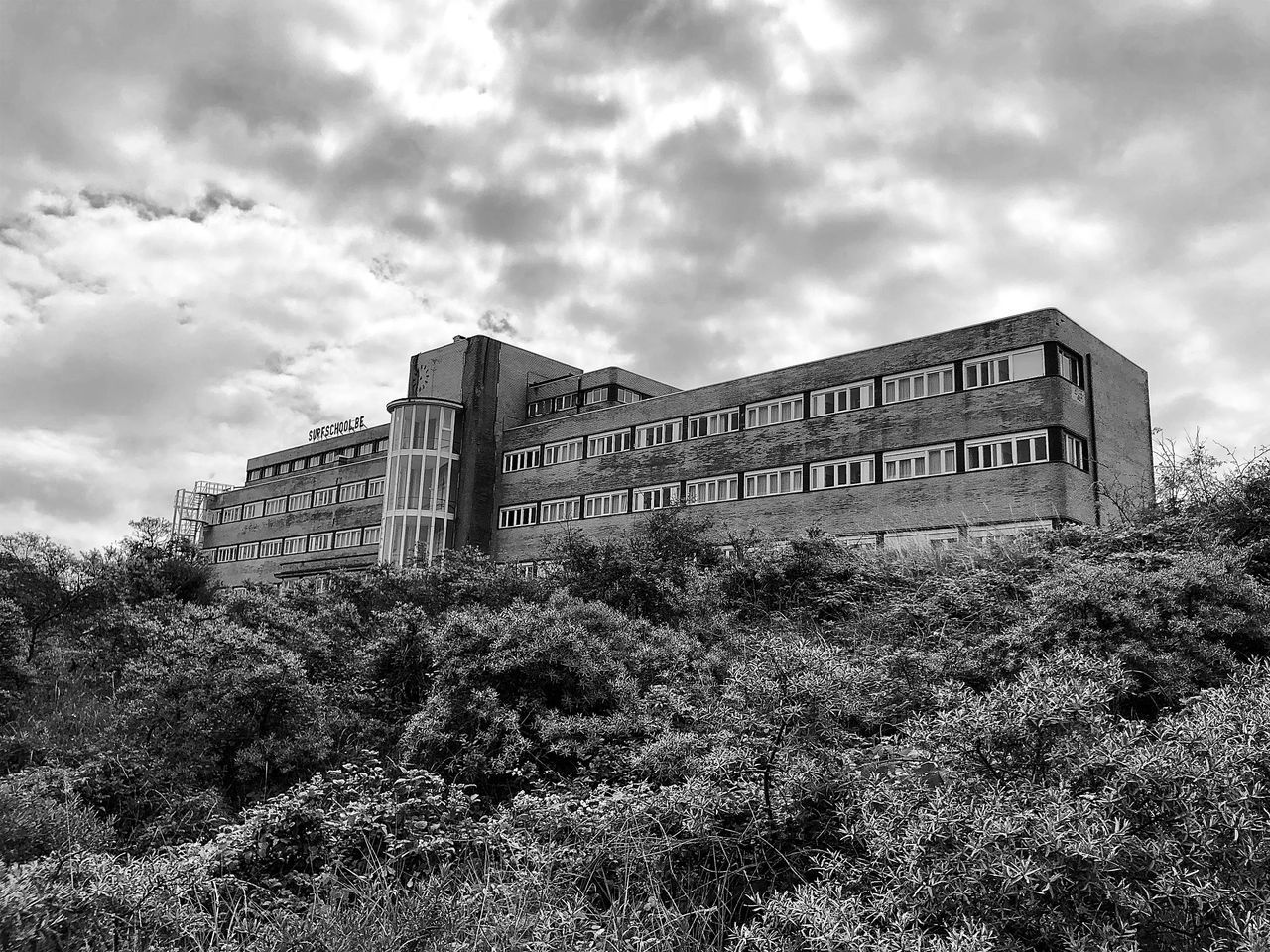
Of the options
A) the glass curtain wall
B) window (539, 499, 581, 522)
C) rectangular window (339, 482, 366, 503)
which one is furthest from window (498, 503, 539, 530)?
rectangular window (339, 482, 366, 503)

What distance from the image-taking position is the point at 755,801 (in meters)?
5.24

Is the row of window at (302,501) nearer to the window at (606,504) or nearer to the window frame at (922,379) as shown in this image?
the window at (606,504)

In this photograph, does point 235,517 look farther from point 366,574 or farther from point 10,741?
point 10,741

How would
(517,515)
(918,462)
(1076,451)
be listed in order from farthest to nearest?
(517,515), (918,462), (1076,451)

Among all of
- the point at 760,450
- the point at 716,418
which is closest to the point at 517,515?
the point at 716,418

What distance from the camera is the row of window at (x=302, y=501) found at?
54906mm

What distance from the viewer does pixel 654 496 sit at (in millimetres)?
39469

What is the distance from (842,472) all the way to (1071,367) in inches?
311

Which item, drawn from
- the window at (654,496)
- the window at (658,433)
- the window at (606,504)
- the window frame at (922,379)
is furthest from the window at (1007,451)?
the window at (606,504)

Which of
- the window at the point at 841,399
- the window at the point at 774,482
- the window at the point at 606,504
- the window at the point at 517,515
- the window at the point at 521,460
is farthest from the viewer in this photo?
the window at the point at 521,460

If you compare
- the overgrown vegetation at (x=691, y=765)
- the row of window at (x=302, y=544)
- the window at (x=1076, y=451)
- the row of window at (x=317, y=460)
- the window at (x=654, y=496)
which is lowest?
the overgrown vegetation at (x=691, y=765)

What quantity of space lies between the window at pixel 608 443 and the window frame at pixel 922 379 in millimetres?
12487

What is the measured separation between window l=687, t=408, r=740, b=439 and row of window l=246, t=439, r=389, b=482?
24.4 m

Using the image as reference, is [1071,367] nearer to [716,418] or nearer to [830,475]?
[830,475]
